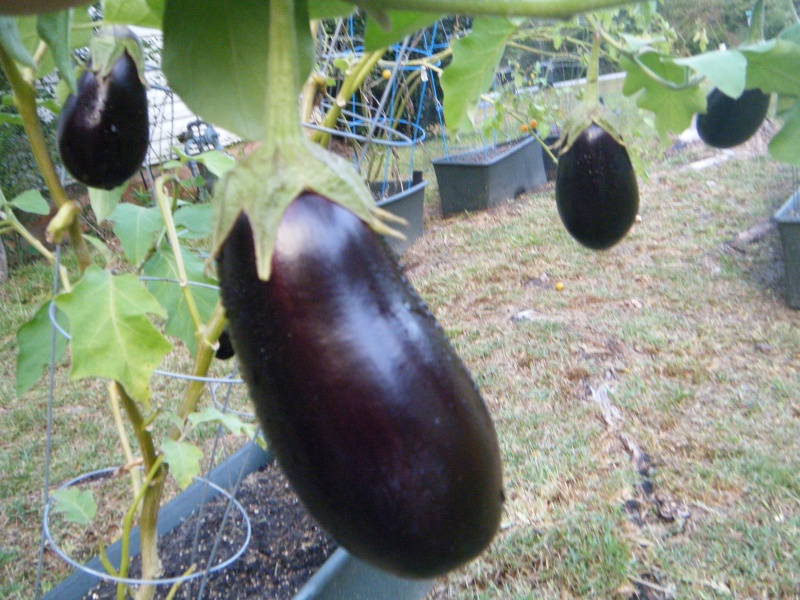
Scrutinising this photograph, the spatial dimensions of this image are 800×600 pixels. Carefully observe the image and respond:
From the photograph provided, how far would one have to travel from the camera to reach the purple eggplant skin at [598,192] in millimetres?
669

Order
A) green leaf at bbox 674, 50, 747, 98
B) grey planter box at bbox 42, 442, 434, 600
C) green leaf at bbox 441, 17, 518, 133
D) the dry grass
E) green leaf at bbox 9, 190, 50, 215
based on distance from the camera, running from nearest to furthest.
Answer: green leaf at bbox 674, 50, 747, 98 → green leaf at bbox 441, 17, 518, 133 → green leaf at bbox 9, 190, 50, 215 → grey planter box at bbox 42, 442, 434, 600 → the dry grass

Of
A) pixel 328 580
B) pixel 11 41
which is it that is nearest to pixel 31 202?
pixel 11 41

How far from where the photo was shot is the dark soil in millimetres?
1102

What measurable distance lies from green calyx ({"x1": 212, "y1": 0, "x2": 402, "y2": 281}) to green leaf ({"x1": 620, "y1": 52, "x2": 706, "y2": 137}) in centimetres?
43

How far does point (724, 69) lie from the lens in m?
0.47

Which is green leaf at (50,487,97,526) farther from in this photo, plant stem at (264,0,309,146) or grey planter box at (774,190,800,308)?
grey planter box at (774,190,800,308)

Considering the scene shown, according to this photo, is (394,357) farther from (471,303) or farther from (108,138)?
(471,303)

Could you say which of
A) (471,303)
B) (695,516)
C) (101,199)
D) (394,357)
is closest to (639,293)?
(471,303)

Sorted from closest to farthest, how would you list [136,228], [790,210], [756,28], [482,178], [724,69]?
[724,69], [756,28], [136,228], [790,210], [482,178]

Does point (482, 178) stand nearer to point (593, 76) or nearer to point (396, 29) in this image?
point (593, 76)

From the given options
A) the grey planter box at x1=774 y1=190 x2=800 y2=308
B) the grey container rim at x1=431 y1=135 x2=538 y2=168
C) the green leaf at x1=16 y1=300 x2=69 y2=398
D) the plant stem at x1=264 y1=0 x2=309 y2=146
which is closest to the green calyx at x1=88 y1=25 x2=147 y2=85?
the green leaf at x1=16 y1=300 x2=69 y2=398

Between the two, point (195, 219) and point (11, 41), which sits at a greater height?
point (11, 41)

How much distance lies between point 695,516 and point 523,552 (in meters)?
0.35

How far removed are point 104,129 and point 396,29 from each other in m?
0.27
